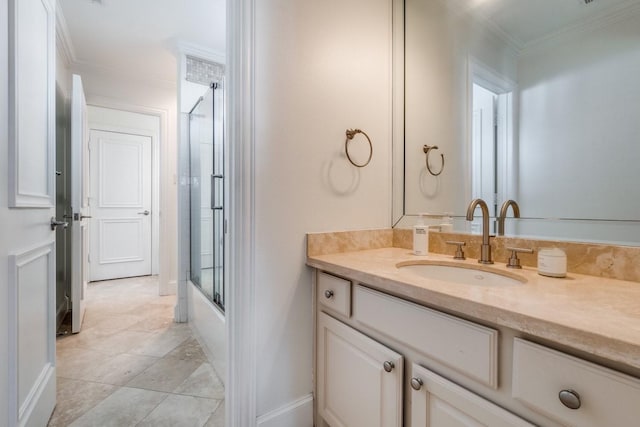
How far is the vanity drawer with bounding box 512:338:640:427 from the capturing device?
463mm

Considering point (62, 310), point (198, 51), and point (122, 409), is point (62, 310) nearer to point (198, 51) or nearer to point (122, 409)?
point (122, 409)

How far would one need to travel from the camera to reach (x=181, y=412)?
4.43ft

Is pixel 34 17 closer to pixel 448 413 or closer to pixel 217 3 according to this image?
pixel 217 3

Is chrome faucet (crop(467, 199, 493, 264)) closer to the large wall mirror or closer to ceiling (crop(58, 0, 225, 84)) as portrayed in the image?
the large wall mirror

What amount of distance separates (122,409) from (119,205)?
Result: 3.16 meters

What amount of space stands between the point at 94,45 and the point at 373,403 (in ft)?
10.5

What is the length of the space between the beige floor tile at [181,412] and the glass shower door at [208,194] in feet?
1.62

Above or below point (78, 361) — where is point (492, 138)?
above

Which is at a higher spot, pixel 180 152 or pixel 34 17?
pixel 34 17

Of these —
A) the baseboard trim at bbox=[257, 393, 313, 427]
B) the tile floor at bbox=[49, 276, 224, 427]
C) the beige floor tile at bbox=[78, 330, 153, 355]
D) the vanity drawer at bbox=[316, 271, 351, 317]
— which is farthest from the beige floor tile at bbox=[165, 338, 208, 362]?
the vanity drawer at bbox=[316, 271, 351, 317]

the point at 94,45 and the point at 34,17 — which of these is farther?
the point at 94,45

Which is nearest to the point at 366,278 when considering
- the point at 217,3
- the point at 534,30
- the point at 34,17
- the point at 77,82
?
the point at 534,30

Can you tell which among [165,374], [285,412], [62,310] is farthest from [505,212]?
[62,310]

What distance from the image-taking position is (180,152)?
2387mm
